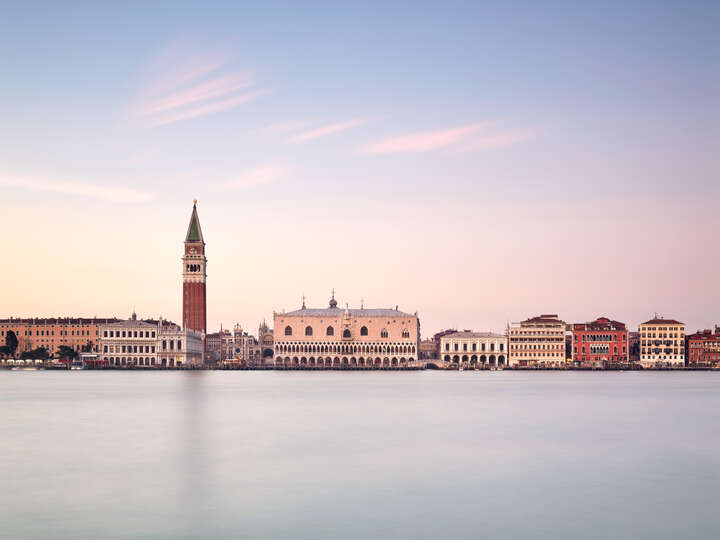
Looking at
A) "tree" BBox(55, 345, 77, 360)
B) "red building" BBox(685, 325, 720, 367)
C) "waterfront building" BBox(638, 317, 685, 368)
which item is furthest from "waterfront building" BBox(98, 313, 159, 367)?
"red building" BBox(685, 325, 720, 367)

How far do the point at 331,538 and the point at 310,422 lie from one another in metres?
21.7

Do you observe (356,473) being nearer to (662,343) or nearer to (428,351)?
(662,343)

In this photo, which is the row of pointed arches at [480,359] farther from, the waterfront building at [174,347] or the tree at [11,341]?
the tree at [11,341]

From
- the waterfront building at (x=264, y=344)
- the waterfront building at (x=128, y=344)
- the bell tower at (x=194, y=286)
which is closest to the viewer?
the waterfront building at (x=128, y=344)

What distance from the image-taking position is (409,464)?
2547 cm

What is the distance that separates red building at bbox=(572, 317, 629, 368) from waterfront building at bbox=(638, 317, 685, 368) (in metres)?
2.81

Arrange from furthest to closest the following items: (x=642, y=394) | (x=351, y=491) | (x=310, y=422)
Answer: (x=642, y=394) → (x=310, y=422) → (x=351, y=491)

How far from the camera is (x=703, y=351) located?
5389 inches

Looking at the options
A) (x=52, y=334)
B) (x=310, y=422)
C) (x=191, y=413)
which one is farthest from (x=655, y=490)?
(x=52, y=334)

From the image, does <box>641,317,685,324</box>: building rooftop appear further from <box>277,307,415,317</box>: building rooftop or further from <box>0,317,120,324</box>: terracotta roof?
<box>0,317,120,324</box>: terracotta roof

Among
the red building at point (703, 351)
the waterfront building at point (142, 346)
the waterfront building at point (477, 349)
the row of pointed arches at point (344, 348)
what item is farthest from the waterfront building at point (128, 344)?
the red building at point (703, 351)

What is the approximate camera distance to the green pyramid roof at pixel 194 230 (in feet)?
440

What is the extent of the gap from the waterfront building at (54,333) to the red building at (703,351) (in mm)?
94617

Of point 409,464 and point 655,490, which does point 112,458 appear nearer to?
point 409,464
